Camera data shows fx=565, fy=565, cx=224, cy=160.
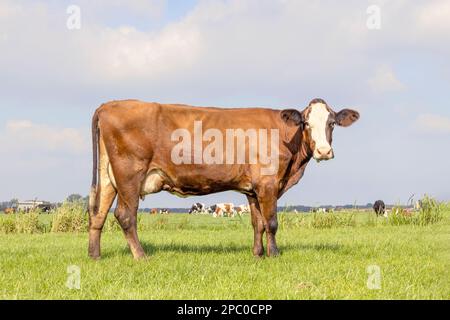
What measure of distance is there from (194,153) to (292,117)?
71.4 inches

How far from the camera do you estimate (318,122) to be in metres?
9.55

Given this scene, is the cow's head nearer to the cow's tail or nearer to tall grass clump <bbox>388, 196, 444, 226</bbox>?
the cow's tail

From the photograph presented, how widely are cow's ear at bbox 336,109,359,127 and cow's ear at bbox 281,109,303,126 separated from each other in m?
0.73

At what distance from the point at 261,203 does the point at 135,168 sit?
222 cm

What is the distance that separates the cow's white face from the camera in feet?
30.5

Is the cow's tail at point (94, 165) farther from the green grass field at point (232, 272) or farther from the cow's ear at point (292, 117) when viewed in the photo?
the cow's ear at point (292, 117)

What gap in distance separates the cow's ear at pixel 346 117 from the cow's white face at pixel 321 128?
32 centimetres

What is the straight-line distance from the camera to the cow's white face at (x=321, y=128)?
9.28 metres

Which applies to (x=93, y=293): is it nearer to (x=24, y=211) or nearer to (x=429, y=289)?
(x=429, y=289)

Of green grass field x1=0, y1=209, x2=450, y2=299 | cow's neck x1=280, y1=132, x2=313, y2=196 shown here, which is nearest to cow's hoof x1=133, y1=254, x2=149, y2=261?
green grass field x1=0, y1=209, x2=450, y2=299

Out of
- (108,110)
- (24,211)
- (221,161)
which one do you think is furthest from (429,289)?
(24,211)

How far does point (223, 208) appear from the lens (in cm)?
3086

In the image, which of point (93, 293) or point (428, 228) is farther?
point (428, 228)

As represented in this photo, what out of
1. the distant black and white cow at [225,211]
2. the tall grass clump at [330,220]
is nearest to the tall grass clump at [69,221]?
the tall grass clump at [330,220]
